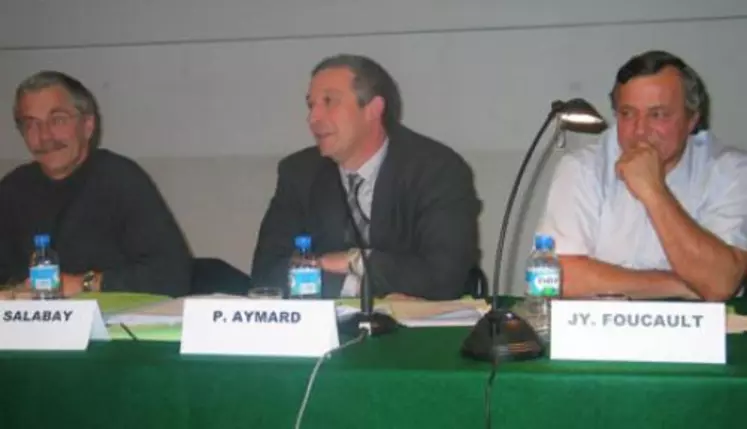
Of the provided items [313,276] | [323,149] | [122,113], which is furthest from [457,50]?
[313,276]

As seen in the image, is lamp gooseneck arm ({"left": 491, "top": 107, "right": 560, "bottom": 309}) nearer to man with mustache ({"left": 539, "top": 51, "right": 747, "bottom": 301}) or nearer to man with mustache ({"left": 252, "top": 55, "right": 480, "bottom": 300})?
man with mustache ({"left": 539, "top": 51, "right": 747, "bottom": 301})

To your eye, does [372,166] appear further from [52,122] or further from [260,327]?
[260,327]

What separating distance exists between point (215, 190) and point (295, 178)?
92 cm

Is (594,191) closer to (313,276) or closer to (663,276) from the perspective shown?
(663,276)

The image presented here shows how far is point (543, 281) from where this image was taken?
1733 millimetres

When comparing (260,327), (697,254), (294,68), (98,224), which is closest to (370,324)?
(260,327)

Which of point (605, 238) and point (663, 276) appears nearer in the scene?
point (663, 276)

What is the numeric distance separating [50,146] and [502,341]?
1957 mm

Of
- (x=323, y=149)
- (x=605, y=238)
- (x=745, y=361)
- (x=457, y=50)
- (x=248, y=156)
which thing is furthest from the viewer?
(x=248, y=156)

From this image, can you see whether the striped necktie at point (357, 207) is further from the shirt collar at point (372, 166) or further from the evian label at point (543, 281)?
the evian label at point (543, 281)

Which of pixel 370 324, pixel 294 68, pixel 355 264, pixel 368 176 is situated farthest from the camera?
pixel 294 68

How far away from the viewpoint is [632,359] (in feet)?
4.50

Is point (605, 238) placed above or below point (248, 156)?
below

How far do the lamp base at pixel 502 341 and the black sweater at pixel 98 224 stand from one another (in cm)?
147
